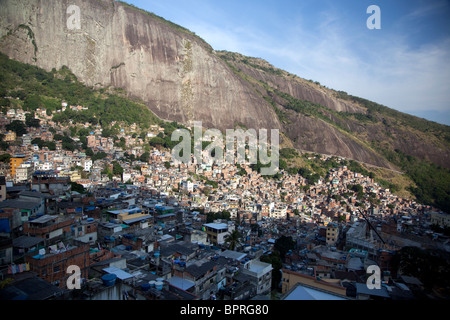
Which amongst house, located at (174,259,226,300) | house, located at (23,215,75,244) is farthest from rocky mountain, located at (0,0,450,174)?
house, located at (174,259,226,300)

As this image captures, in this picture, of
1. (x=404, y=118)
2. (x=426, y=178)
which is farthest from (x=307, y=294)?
(x=404, y=118)

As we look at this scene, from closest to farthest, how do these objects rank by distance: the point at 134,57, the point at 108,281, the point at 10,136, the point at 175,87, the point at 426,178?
the point at 108,281, the point at 10,136, the point at 426,178, the point at 134,57, the point at 175,87

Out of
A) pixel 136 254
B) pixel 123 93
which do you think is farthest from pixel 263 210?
pixel 123 93

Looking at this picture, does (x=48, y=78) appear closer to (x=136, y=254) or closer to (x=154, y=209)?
(x=154, y=209)

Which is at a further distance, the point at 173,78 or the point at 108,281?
the point at 173,78

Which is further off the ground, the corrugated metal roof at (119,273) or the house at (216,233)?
the corrugated metal roof at (119,273)

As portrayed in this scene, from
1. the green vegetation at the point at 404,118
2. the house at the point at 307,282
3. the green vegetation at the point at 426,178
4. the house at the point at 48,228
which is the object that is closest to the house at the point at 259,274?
the house at the point at 307,282

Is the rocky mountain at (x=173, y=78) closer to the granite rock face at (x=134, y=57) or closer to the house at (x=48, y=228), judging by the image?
the granite rock face at (x=134, y=57)

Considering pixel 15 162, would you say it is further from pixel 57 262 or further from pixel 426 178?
pixel 426 178

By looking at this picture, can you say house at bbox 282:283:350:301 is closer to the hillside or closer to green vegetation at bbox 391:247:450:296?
green vegetation at bbox 391:247:450:296
